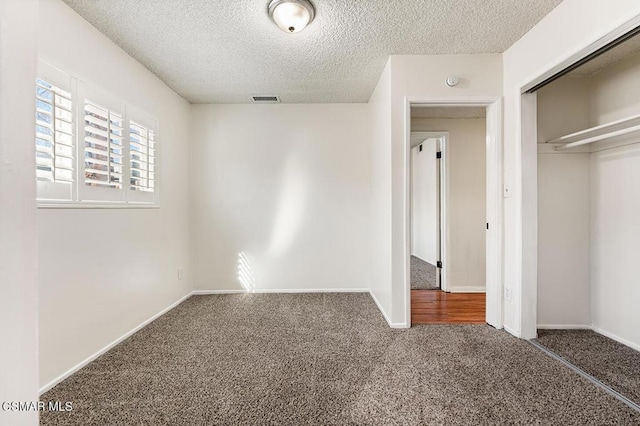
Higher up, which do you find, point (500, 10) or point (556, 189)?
point (500, 10)

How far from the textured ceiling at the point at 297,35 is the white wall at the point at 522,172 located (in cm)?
15

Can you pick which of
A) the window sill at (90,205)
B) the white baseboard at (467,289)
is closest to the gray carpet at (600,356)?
the white baseboard at (467,289)

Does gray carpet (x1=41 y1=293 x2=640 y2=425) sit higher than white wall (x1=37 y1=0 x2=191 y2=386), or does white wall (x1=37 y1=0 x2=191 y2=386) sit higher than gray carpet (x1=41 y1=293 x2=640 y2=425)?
white wall (x1=37 y1=0 x2=191 y2=386)

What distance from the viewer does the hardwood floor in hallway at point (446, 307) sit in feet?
9.18

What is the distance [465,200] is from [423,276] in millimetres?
1485

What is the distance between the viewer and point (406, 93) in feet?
8.49

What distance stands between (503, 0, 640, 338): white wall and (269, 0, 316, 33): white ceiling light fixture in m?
1.75

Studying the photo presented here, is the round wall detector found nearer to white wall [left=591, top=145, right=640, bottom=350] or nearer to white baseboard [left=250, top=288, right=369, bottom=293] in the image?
white wall [left=591, top=145, right=640, bottom=350]

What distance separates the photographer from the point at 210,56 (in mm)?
2537

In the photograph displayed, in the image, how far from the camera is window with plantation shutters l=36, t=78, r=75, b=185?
1.67 m

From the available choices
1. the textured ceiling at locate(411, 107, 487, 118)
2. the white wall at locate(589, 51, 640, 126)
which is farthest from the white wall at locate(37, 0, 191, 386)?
the white wall at locate(589, 51, 640, 126)

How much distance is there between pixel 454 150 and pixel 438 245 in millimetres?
1362

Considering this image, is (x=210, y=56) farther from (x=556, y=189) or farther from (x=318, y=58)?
(x=556, y=189)

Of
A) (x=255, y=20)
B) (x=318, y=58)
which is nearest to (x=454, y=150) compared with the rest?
(x=318, y=58)
